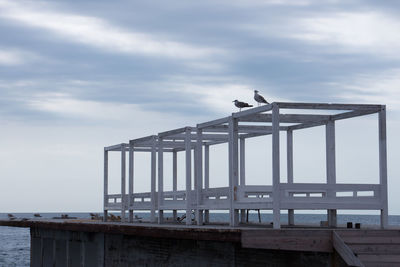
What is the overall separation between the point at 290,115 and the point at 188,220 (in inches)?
170

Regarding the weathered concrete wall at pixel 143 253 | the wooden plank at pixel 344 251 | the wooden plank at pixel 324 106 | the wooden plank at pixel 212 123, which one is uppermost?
the wooden plank at pixel 324 106

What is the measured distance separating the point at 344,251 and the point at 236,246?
3104 mm

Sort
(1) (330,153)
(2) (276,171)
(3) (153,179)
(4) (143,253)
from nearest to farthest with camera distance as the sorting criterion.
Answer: (2) (276,171)
(1) (330,153)
(4) (143,253)
(3) (153,179)

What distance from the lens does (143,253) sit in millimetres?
22516

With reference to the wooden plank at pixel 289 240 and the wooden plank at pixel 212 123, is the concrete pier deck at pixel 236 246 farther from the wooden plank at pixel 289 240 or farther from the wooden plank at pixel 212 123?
the wooden plank at pixel 212 123

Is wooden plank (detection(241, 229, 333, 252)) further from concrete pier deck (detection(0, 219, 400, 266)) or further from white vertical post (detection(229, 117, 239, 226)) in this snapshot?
white vertical post (detection(229, 117, 239, 226))

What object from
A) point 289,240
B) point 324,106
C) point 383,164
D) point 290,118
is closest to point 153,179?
point 290,118

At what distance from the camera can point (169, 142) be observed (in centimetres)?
2722

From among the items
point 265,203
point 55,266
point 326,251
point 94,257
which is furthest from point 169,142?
point 326,251

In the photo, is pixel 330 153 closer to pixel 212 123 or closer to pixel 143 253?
pixel 212 123

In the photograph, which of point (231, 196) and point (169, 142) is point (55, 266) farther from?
point (231, 196)

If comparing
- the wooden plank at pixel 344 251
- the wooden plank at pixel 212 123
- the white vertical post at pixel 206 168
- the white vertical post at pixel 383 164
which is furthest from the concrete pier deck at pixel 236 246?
the white vertical post at pixel 206 168

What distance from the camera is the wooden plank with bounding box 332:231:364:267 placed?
14711mm

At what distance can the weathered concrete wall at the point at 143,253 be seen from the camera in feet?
54.6
